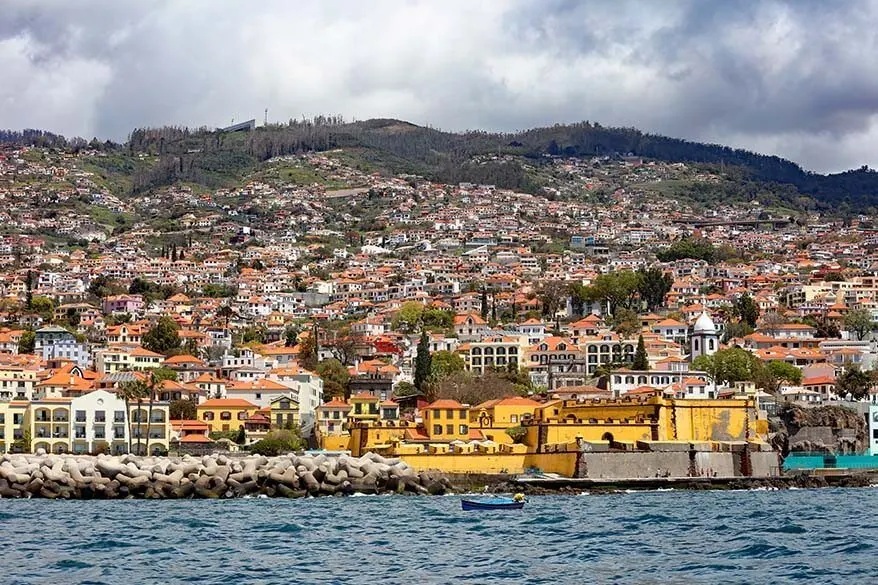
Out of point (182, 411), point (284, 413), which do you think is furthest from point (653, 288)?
point (182, 411)

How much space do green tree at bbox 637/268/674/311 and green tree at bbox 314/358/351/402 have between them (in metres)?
32.5

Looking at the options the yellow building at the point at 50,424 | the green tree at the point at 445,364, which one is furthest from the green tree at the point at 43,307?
the yellow building at the point at 50,424

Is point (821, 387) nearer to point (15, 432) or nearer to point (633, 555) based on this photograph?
point (15, 432)

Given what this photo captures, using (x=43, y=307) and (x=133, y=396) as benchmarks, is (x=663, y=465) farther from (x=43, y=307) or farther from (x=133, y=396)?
(x=43, y=307)

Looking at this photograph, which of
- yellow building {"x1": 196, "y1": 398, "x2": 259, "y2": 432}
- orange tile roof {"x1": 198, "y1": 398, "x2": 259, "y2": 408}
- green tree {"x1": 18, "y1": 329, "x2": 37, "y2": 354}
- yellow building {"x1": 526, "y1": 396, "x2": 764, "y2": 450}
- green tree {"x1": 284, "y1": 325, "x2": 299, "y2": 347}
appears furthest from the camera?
green tree {"x1": 284, "y1": 325, "x2": 299, "y2": 347}

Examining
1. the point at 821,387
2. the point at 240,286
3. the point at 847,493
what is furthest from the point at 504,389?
the point at 240,286

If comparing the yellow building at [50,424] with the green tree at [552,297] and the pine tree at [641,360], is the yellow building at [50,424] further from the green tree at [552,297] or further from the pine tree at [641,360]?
the green tree at [552,297]

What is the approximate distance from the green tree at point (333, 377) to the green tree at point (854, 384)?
87.7 feet

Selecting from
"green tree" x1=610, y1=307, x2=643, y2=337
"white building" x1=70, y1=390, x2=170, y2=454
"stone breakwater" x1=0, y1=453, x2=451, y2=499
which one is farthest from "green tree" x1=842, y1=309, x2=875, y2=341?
"stone breakwater" x1=0, y1=453, x2=451, y2=499

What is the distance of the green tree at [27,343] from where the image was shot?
9844 centimetres

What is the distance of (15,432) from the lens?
225 feet

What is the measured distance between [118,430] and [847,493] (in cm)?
3360

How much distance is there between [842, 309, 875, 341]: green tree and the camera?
105m

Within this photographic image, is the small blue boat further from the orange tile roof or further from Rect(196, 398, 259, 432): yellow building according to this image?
the orange tile roof
